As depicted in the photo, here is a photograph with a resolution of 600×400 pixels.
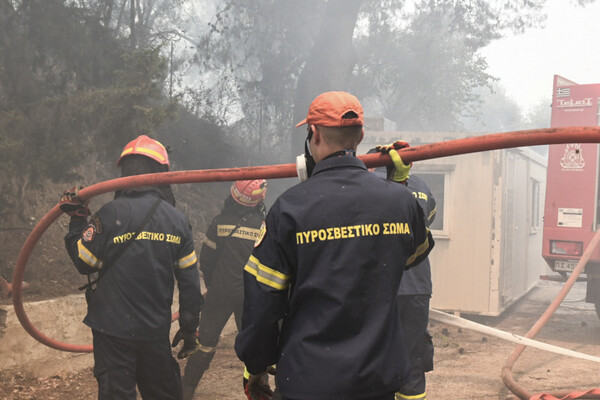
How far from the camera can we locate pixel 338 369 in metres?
2.16

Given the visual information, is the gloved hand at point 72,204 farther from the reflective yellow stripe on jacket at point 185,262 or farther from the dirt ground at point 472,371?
the dirt ground at point 472,371

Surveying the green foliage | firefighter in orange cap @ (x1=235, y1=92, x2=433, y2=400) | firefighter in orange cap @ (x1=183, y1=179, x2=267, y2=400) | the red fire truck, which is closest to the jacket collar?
firefighter in orange cap @ (x1=235, y1=92, x2=433, y2=400)

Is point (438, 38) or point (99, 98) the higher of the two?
point (438, 38)

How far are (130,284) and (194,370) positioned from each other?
2251 mm

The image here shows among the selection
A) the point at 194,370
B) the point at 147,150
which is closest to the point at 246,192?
the point at 194,370

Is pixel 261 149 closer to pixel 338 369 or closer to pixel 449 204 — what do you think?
pixel 449 204

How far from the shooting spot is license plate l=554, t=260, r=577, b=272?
345 inches

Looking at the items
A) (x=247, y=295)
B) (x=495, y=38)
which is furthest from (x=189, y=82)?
(x=247, y=295)

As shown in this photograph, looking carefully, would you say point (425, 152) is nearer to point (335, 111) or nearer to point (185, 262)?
point (335, 111)

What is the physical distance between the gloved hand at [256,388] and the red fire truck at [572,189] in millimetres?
7270

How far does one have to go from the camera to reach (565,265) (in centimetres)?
881

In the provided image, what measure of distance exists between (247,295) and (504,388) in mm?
4747

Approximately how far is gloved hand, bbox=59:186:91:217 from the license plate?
6935 mm

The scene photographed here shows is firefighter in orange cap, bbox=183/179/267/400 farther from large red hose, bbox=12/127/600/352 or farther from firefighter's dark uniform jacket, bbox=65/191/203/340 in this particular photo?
large red hose, bbox=12/127/600/352
